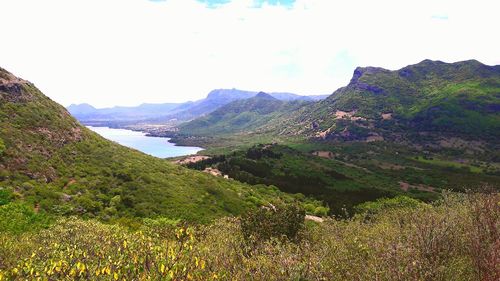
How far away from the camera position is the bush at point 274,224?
33062 mm

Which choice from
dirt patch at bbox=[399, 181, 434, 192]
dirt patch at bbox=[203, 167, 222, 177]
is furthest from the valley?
dirt patch at bbox=[399, 181, 434, 192]

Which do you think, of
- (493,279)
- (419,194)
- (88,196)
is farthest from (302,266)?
(419,194)

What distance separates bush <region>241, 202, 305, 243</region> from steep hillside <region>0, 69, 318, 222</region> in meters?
30.4

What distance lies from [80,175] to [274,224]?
4931cm

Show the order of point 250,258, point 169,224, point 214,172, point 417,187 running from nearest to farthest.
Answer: point 250,258 → point 169,224 → point 214,172 → point 417,187

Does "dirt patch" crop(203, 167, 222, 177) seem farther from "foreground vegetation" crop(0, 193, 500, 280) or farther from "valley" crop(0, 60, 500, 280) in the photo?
"foreground vegetation" crop(0, 193, 500, 280)

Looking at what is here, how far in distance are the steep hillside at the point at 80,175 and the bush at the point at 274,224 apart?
99.8ft

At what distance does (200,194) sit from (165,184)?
8587mm

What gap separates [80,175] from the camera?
66.6 m

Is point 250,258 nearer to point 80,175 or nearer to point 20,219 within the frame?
point 20,219

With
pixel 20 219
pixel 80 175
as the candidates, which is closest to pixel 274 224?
pixel 20 219

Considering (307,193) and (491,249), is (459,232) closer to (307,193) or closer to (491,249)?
(491,249)

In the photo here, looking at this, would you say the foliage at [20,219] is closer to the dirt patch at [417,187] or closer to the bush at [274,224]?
the bush at [274,224]

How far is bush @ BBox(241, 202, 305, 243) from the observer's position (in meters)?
33.1
